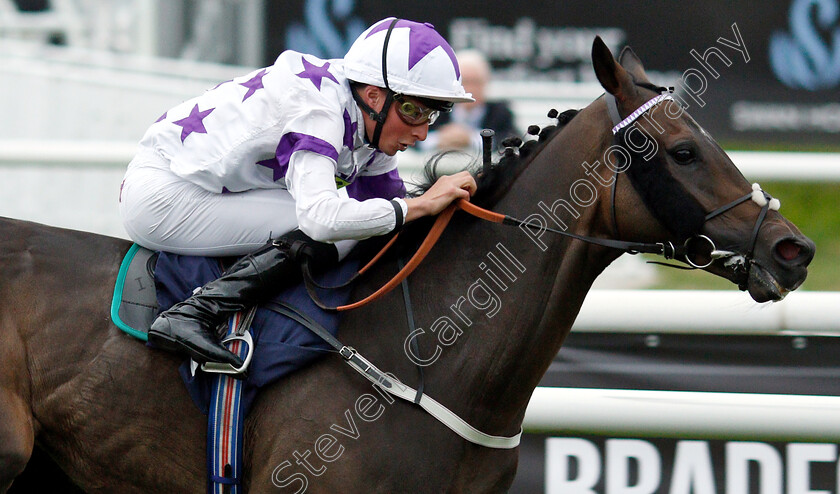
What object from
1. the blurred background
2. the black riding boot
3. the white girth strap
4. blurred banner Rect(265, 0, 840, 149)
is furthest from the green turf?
the black riding boot

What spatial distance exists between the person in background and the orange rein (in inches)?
92.5

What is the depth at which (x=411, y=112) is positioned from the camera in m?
2.91

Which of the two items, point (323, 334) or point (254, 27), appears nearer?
point (323, 334)

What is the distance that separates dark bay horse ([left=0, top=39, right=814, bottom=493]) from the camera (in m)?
2.71

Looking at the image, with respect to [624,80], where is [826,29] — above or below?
above

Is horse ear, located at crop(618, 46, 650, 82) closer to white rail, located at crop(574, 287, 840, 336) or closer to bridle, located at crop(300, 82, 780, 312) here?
bridle, located at crop(300, 82, 780, 312)

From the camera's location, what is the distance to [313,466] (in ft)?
8.87

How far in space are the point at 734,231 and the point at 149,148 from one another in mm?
1724

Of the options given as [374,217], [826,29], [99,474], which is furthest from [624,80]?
[826,29]

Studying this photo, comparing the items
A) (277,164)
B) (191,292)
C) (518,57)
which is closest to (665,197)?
(277,164)

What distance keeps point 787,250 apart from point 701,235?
218mm

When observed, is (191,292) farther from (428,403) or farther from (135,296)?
(428,403)

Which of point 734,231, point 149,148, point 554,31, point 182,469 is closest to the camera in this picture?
point 734,231

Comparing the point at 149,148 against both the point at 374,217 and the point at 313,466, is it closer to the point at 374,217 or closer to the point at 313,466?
the point at 374,217
